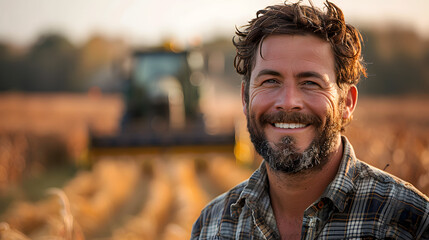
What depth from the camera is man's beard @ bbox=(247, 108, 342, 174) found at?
199cm

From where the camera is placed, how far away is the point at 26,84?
46938mm

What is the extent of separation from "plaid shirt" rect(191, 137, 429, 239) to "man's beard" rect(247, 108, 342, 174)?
3.7 inches

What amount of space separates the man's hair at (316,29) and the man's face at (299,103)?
3 cm

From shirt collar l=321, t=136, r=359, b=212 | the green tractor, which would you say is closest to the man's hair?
shirt collar l=321, t=136, r=359, b=212

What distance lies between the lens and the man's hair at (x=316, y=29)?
2039mm

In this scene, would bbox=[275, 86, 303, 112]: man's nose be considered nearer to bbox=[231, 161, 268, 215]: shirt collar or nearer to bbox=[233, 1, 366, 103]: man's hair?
bbox=[233, 1, 366, 103]: man's hair

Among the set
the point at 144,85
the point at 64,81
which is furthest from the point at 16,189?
the point at 64,81

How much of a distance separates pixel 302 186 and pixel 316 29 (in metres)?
0.67

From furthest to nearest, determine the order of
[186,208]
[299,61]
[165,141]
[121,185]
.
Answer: [165,141] → [121,185] → [186,208] → [299,61]

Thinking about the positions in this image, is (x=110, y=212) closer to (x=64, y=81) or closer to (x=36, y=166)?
(x=36, y=166)

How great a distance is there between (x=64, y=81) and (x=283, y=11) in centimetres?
5320

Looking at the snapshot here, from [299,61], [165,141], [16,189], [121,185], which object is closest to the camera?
[299,61]

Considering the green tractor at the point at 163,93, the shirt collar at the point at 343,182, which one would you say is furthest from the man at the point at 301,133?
the green tractor at the point at 163,93

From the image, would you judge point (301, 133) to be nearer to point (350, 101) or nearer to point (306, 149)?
point (306, 149)
